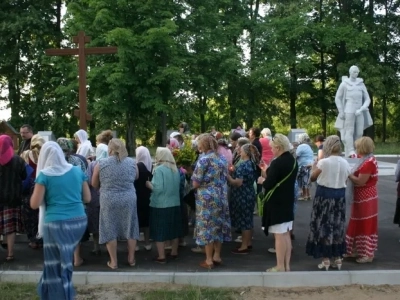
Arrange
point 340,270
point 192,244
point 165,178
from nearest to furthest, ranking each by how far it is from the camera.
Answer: point 340,270
point 165,178
point 192,244

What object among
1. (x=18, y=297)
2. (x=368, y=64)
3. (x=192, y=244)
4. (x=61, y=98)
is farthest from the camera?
(x=368, y=64)

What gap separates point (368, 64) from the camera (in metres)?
31.1

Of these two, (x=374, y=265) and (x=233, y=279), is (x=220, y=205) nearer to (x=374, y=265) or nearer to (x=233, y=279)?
(x=233, y=279)

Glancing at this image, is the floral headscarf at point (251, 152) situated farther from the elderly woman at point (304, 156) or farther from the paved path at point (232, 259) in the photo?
the elderly woman at point (304, 156)

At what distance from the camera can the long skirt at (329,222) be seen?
5828 mm

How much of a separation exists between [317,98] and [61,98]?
17.5m

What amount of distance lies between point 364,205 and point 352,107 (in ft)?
29.5

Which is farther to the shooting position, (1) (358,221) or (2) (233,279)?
(1) (358,221)

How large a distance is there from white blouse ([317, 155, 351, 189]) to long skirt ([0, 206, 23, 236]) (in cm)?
379

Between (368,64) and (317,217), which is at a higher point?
(368,64)

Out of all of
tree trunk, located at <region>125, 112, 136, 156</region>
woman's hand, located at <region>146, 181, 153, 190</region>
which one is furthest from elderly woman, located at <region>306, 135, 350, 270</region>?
tree trunk, located at <region>125, 112, 136, 156</region>

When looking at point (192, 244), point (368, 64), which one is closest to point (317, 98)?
point (368, 64)

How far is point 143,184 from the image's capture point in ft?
22.0

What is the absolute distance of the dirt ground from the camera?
5105 millimetres
